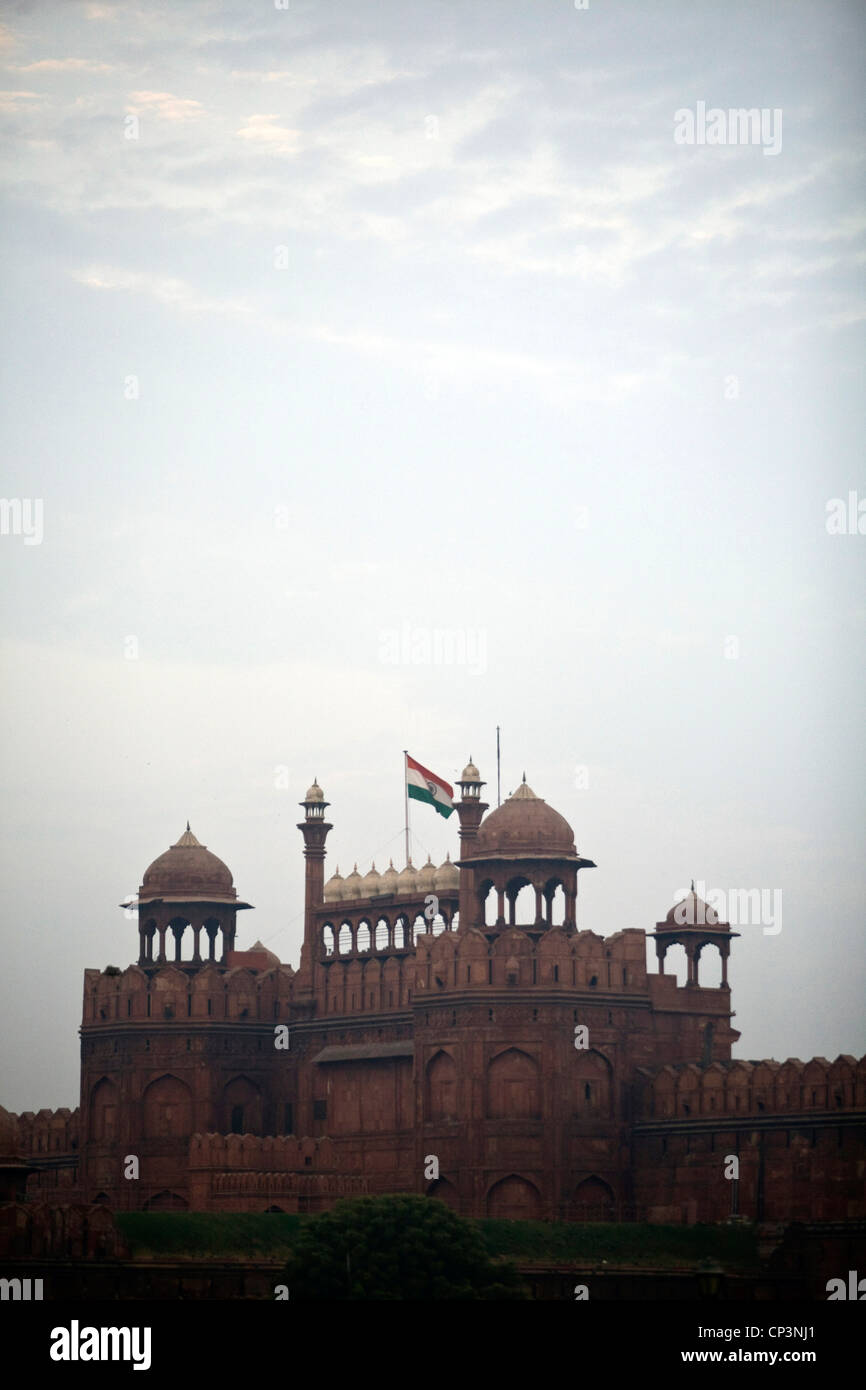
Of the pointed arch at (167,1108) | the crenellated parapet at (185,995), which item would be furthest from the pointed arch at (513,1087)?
the pointed arch at (167,1108)

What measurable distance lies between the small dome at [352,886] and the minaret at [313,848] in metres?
0.82

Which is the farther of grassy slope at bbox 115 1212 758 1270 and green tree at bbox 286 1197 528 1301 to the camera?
grassy slope at bbox 115 1212 758 1270

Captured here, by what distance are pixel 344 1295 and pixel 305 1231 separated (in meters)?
3.53

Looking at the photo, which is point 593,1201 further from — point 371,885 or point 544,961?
point 371,885

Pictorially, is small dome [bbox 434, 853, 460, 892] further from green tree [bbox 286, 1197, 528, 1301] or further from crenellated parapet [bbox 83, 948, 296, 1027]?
green tree [bbox 286, 1197, 528, 1301]

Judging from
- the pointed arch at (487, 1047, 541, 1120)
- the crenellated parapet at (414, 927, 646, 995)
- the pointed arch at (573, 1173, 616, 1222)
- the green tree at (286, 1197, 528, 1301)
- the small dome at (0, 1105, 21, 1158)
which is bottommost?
the green tree at (286, 1197, 528, 1301)

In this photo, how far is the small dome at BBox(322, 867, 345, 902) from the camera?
108 meters

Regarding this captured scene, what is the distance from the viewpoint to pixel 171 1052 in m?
104

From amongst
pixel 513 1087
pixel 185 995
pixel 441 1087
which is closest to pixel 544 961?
pixel 513 1087

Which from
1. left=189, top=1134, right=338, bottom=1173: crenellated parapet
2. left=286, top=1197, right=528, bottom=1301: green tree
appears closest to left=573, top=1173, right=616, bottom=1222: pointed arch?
left=189, top=1134, right=338, bottom=1173: crenellated parapet

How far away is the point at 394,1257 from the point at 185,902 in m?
27.4

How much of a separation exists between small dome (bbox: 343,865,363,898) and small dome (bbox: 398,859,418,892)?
1.59 m
